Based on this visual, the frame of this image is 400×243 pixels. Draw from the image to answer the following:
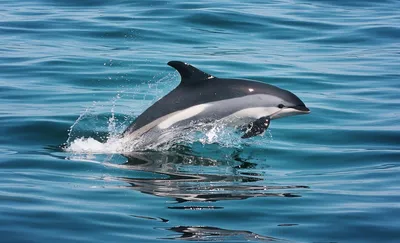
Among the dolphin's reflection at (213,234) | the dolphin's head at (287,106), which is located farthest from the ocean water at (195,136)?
the dolphin's head at (287,106)

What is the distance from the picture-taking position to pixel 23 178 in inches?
325

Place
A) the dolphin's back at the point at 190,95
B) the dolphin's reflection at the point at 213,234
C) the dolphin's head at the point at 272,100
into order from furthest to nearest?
the dolphin's head at the point at 272,100 < the dolphin's back at the point at 190,95 < the dolphin's reflection at the point at 213,234

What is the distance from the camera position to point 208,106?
380 inches

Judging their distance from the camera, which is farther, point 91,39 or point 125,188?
point 91,39

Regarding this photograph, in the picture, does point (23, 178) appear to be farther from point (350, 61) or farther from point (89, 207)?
point (350, 61)

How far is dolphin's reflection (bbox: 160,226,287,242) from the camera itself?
641cm

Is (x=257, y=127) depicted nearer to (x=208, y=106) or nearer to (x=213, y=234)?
(x=208, y=106)

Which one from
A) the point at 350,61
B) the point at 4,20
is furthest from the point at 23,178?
the point at 4,20

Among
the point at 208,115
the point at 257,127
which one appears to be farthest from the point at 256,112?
the point at 208,115

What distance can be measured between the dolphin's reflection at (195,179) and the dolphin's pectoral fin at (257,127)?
0.40 meters

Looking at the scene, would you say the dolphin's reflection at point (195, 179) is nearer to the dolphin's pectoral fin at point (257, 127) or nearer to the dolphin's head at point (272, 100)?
the dolphin's pectoral fin at point (257, 127)

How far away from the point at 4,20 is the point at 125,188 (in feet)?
42.1

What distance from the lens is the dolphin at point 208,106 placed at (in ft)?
31.4

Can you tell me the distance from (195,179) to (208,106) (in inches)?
56.1
